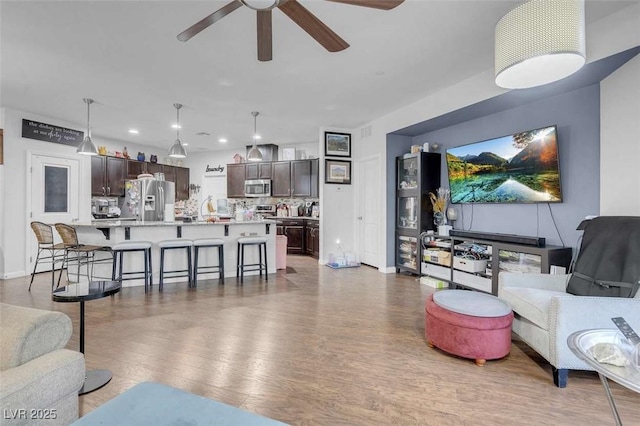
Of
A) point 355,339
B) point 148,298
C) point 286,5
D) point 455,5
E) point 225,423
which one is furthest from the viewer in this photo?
point 148,298

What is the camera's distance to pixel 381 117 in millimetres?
5746

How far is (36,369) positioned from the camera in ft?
4.33

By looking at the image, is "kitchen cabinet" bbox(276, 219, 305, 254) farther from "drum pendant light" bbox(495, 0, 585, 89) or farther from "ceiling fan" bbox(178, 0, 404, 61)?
"drum pendant light" bbox(495, 0, 585, 89)

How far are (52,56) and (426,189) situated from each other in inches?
198

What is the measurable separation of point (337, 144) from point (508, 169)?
3.35 metres

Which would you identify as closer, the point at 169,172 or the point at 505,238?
the point at 505,238

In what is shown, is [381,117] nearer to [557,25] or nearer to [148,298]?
[557,25]

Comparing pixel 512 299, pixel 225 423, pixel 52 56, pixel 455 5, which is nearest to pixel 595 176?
pixel 512 299

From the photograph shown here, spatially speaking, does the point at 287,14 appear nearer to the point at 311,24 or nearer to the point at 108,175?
the point at 311,24

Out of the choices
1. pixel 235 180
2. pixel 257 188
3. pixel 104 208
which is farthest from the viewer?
pixel 235 180

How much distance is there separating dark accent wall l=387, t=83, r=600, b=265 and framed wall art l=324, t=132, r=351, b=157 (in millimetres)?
2667

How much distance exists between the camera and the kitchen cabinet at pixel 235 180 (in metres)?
8.48

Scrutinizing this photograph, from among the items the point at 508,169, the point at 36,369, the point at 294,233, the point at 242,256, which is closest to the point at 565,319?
the point at 508,169

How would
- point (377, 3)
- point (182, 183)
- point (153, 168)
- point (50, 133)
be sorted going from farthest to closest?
point (182, 183), point (153, 168), point (50, 133), point (377, 3)
